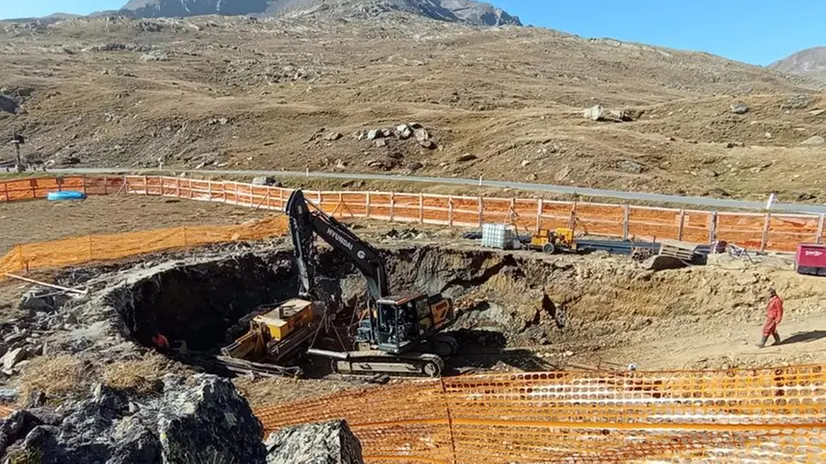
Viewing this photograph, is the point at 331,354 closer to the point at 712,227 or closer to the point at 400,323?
the point at 400,323

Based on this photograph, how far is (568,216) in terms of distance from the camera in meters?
23.3

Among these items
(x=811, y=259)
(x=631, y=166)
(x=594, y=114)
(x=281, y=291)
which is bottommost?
(x=281, y=291)

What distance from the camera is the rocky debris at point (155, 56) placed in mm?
89375

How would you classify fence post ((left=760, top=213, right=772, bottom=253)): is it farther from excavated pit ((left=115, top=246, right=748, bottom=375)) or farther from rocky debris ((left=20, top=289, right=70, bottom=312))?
rocky debris ((left=20, top=289, right=70, bottom=312))

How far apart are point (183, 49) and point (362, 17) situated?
6191cm

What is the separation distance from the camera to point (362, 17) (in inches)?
6004

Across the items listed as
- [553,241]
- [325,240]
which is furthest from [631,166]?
[325,240]

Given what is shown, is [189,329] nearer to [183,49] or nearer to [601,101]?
[601,101]

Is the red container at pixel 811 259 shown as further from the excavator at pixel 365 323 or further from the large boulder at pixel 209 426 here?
the large boulder at pixel 209 426

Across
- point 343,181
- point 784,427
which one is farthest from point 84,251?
point 784,427

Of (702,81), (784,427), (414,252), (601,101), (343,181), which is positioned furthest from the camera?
(702,81)

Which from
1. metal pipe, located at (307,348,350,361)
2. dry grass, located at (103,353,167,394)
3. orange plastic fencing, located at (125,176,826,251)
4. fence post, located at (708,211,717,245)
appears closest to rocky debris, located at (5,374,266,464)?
dry grass, located at (103,353,167,394)

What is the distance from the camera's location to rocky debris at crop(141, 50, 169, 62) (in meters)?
89.4

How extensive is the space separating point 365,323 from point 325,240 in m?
2.66
